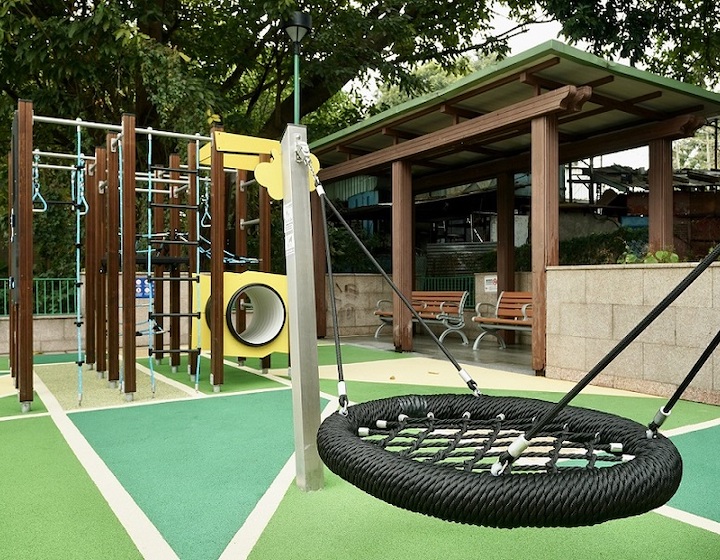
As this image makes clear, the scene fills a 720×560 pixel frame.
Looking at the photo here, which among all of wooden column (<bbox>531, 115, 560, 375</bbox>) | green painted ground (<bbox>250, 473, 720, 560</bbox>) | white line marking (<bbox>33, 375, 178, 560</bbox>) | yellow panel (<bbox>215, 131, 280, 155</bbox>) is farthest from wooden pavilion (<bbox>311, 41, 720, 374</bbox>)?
white line marking (<bbox>33, 375, 178, 560</bbox>)

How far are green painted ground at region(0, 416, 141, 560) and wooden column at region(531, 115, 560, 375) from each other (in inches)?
206

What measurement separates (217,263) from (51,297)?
5.36 m

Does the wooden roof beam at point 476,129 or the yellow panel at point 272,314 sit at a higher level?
the wooden roof beam at point 476,129

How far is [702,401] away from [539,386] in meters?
1.53

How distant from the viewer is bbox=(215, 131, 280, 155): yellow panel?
6.67 m

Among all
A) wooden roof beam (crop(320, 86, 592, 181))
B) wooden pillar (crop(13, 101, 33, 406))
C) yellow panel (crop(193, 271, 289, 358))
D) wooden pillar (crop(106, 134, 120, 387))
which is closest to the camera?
wooden pillar (crop(13, 101, 33, 406))

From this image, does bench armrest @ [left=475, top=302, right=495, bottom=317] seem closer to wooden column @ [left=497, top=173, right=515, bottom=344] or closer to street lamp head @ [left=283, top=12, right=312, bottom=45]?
wooden column @ [left=497, top=173, right=515, bottom=344]

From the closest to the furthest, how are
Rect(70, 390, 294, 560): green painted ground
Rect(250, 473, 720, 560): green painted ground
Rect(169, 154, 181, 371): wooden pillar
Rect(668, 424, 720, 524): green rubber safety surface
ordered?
Rect(250, 473, 720, 560): green painted ground → Rect(70, 390, 294, 560): green painted ground → Rect(668, 424, 720, 524): green rubber safety surface → Rect(169, 154, 181, 371): wooden pillar

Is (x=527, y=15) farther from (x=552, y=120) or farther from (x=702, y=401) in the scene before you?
(x=702, y=401)

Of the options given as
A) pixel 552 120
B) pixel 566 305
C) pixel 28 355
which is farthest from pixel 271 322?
pixel 552 120

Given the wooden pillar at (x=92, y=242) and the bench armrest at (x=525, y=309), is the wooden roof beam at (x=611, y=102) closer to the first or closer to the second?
the bench armrest at (x=525, y=309)

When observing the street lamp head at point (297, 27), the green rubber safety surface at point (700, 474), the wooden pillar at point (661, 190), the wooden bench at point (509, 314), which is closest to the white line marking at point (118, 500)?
the green rubber safety surface at point (700, 474)

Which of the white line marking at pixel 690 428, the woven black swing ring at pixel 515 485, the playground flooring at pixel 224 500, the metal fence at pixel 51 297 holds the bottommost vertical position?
the white line marking at pixel 690 428

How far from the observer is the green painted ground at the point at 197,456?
2.96 m
